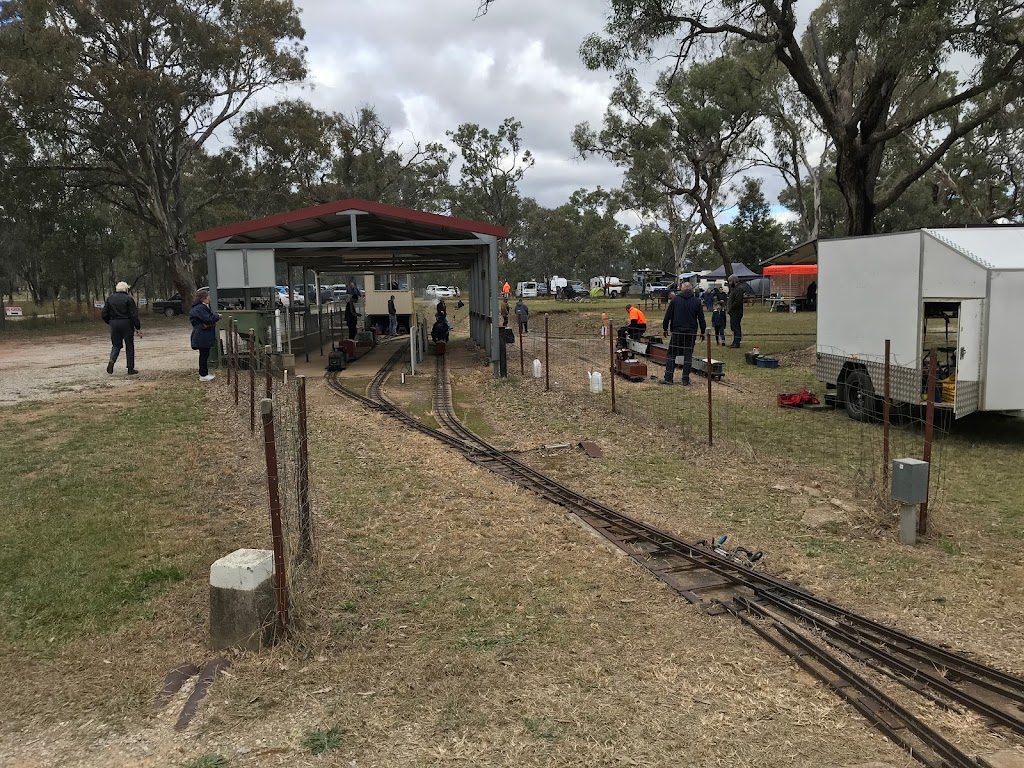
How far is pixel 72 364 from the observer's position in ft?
57.5

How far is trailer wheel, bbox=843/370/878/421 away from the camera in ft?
33.7

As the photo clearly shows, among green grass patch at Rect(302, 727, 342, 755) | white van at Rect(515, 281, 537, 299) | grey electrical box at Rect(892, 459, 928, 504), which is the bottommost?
green grass patch at Rect(302, 727, 342, 755)

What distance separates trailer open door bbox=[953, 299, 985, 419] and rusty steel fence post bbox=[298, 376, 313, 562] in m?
7.46

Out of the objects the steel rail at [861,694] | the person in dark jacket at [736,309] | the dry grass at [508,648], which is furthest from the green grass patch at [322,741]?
the person in dark jacket at [736,309]

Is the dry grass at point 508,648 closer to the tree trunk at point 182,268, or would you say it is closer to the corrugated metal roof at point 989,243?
the corrugated metal roof at point 989,243

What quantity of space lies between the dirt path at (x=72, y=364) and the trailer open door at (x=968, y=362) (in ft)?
42.2

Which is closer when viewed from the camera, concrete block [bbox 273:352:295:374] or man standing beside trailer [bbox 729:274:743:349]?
concrete block [bbox 273:352:295:374]

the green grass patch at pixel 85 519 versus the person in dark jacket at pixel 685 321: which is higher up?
the person in dark jacket at pixel 685 321

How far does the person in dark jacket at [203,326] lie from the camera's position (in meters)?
13.0

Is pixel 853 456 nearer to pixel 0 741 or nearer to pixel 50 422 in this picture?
pixel 0 741

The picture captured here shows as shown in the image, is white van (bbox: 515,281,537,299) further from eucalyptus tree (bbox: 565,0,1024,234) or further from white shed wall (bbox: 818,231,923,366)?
white shed wall (bbox: 818,231,923,366)

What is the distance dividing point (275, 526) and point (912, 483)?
4.43 meters

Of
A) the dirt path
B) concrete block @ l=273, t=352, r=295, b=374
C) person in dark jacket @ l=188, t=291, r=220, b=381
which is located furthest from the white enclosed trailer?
the dirt path

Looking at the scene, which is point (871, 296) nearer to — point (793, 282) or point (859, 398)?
point (859, 398)
